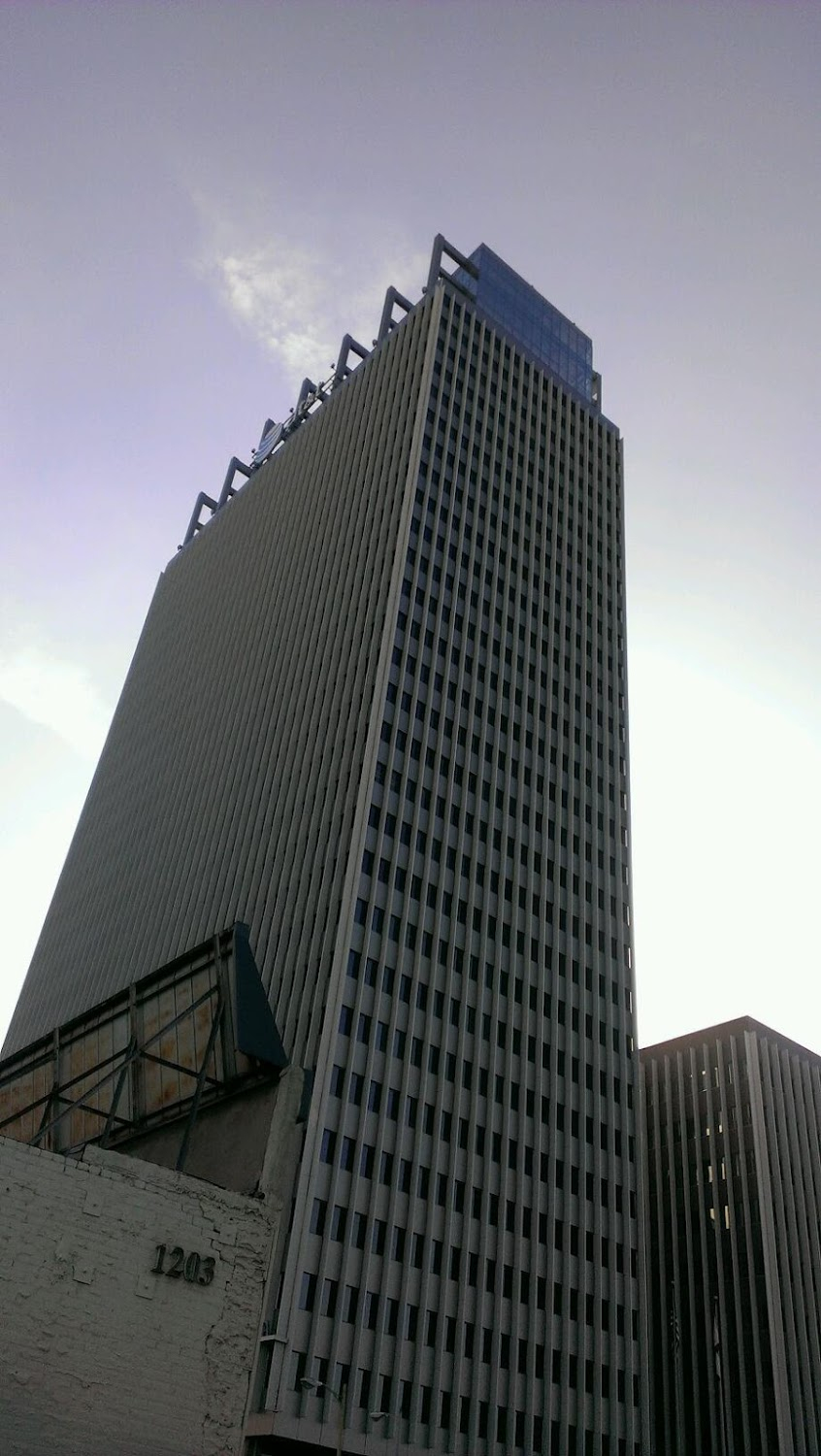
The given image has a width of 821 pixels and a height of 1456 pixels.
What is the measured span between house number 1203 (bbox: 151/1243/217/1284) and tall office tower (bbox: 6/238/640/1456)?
38029 millimetres

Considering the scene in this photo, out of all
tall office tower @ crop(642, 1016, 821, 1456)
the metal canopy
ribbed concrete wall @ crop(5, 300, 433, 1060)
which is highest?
ribbed concrete wall @ crop(5, 300, 433, 1060)

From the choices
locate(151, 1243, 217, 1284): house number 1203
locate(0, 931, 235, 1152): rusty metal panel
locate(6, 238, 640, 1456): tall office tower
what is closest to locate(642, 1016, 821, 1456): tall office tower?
locate(6, 238, 640, 1456): tall office tower

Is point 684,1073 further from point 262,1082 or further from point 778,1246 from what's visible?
point 262,1082

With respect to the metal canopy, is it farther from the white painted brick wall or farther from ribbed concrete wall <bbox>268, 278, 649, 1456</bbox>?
ribbed concrete wall <bbox>268, 278, 649, 1456</bbox>

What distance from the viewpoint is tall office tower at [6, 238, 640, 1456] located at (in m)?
63.6

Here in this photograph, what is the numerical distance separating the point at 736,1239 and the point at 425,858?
155 ft

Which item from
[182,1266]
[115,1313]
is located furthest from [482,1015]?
[115,1313]

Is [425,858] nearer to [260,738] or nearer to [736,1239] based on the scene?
[260,738]

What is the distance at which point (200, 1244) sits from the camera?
23656mm

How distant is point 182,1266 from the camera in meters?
23.1

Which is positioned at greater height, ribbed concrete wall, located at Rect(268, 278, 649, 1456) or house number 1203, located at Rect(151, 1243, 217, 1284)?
ribbed concrete wall, located at Rect(268, 278, 649, 1456)

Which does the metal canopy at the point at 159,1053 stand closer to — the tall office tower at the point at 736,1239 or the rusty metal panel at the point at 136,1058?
the rusty metal panel at the point at 136,1058

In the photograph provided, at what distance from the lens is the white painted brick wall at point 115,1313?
20875mm

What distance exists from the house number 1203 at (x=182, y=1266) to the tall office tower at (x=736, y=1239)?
7108 centimetres
